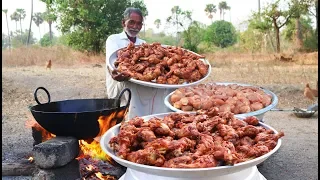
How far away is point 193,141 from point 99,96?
782 centimetres

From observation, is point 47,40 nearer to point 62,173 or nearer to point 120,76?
point 120,76

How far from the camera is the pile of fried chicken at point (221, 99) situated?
3072 mm

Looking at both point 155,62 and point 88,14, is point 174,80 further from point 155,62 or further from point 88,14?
point 88,14

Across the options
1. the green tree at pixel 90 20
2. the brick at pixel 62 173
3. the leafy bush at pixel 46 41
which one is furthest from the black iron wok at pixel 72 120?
the leafy bush at pixel 46 41

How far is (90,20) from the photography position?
16.6 m

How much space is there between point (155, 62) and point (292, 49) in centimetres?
1579

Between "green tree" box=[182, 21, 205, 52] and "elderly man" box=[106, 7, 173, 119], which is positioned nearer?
"elderly man" box=[106, 7, 173, 119]

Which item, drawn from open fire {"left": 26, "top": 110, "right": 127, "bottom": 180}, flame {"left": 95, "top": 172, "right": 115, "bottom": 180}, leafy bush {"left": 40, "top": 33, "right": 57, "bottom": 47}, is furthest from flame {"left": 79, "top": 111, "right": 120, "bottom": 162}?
leafy bush {"left": 40, "top": 33, "right": 57, "bottom": 47}

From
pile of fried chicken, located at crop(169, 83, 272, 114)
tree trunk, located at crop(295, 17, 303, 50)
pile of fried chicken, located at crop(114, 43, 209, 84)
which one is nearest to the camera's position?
pile of fried chicken, located at crop(169, 83, 272, 114)

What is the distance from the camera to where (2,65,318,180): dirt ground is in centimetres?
398

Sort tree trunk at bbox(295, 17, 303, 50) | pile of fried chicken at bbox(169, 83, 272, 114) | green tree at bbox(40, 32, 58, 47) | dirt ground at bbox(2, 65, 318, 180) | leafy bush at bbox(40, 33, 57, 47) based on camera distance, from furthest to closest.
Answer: green tree at bbox(40, 32, 58, 47), leafy bush at bbox(40, 33, 57, 47), tree trunk at bbox(295, 17, 303, 50), dirt ground at bbox(2, 65, 318, 180), pile of fried chicken at bbox(169, 83, 272, 114)

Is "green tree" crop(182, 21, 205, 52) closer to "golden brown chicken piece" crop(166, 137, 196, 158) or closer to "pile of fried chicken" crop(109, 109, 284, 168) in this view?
"pile of fried chicken" crop(109, 109, 284, 168)

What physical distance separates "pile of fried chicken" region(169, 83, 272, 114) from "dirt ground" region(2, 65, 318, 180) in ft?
2.92

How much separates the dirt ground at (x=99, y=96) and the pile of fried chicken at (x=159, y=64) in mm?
1249
